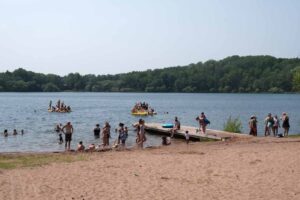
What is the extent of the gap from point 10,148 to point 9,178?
530 inches

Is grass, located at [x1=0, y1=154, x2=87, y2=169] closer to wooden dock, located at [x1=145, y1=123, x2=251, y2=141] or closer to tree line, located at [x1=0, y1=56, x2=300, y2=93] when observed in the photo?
wooden dock, located at [x1=145, y1=123, x2=251, y2=141]

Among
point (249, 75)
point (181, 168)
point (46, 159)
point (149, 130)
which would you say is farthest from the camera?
point (249, 75)

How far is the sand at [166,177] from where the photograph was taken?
11398 mm

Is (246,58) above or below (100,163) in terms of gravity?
above

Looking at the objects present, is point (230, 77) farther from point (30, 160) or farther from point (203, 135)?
point (30, 160)

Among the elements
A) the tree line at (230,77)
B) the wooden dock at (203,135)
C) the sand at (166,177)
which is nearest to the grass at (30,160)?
the sand at (166,177)

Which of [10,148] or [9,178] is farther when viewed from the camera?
[10,148]

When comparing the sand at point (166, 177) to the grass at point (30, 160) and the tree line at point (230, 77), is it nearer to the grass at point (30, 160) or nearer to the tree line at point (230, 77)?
the grass at point (30, 160)

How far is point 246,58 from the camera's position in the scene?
199 m

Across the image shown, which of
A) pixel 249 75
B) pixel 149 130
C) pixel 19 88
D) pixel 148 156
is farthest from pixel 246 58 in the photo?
pixel 148 156

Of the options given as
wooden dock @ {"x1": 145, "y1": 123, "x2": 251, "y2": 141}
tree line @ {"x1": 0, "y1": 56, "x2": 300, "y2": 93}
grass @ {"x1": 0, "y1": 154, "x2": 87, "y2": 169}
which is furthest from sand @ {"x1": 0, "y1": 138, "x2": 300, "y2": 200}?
tree line @ {"x1": 0, "y1": 56, "x2": 300, "y2": 93}

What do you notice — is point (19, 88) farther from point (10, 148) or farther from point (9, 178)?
point (9, 178)

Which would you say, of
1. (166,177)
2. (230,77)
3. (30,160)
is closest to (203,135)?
(30,160)

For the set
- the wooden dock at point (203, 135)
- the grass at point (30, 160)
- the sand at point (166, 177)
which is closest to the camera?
the sand at point (166, 177)
